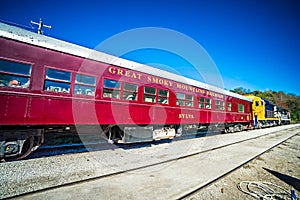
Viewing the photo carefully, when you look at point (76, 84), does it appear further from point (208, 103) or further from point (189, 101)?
point (208, 103)

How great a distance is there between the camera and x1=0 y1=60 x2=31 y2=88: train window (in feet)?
13.7

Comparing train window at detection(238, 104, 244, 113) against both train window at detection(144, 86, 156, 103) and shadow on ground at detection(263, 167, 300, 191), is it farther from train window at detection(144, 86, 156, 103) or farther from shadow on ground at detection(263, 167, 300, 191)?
shadow on ground at detection(263, 167, 300, 191)

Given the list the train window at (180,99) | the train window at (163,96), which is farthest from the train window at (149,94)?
the train window at (180,99)

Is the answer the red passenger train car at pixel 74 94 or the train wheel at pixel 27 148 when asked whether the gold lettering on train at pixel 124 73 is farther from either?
the train wheel at pixel 27 148

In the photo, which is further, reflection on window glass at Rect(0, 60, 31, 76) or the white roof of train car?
the white roof of train car

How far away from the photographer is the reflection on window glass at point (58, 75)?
15.9ft

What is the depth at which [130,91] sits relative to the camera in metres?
6.59

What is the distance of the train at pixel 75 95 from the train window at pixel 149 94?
0.02 meters

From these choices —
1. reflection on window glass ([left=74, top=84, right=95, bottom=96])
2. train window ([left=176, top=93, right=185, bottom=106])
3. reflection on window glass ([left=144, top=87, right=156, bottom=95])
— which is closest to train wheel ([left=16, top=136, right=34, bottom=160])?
reflection on window glass ([left=74, top=84, right=95, bottom=96])

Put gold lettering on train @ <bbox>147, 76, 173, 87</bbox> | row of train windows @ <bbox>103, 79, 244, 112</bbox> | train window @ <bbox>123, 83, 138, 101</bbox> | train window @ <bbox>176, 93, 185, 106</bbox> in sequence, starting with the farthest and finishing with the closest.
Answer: train window @ <bbox>176, 93, 185, 106</bbox> → gold lettering on train @ <bbox>147, 76, 173, 87</bbox> → train window @ <bbox>123, 83, 138, 101</bbox> → row of train windows @ <bbox>103, 79, 244, 112</bbox>

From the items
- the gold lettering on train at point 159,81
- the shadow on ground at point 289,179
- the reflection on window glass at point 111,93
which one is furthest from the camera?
the gold lettering on train at point 159,81

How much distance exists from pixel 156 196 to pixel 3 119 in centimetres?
413

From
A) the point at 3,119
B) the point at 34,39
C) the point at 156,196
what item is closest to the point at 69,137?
the point at 3,119

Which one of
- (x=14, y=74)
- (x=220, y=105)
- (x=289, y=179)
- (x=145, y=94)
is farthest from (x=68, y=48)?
(x=220, y=105)
